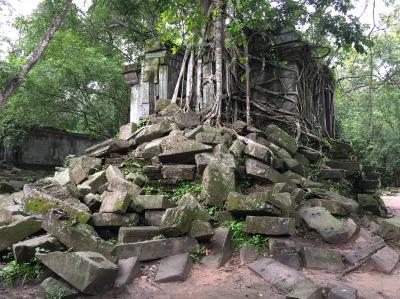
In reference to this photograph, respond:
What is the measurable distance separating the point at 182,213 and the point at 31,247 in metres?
1.69

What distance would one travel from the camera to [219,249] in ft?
15.0

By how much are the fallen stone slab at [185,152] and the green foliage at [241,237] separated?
1.43 meters

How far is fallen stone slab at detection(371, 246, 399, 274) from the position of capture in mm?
4554

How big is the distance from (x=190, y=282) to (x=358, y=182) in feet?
18.9

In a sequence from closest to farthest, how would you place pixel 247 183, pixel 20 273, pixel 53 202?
pixel 20 273 < pixel 53 202 < pixel 247 183

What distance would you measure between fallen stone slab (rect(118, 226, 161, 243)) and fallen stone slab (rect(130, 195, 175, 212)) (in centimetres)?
44

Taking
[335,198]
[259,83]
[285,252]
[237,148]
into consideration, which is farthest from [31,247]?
[259,83]

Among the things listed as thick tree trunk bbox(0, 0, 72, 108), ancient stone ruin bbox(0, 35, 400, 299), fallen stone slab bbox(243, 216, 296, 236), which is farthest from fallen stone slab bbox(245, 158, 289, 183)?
thick tree trunk bbox(0, 0, 72, 108)

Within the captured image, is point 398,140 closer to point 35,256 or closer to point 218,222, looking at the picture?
point 218,222

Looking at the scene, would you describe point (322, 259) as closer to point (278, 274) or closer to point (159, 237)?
point (278, 274)

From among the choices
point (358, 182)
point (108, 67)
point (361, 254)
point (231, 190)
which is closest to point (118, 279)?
point (231, 190)

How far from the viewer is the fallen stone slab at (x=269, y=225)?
467 centimetres

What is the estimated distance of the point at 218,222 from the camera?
5.05m

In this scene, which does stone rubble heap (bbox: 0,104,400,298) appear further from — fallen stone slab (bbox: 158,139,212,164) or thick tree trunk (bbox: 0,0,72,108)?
thick tree trunk (bbox: 0,0,72,108)
